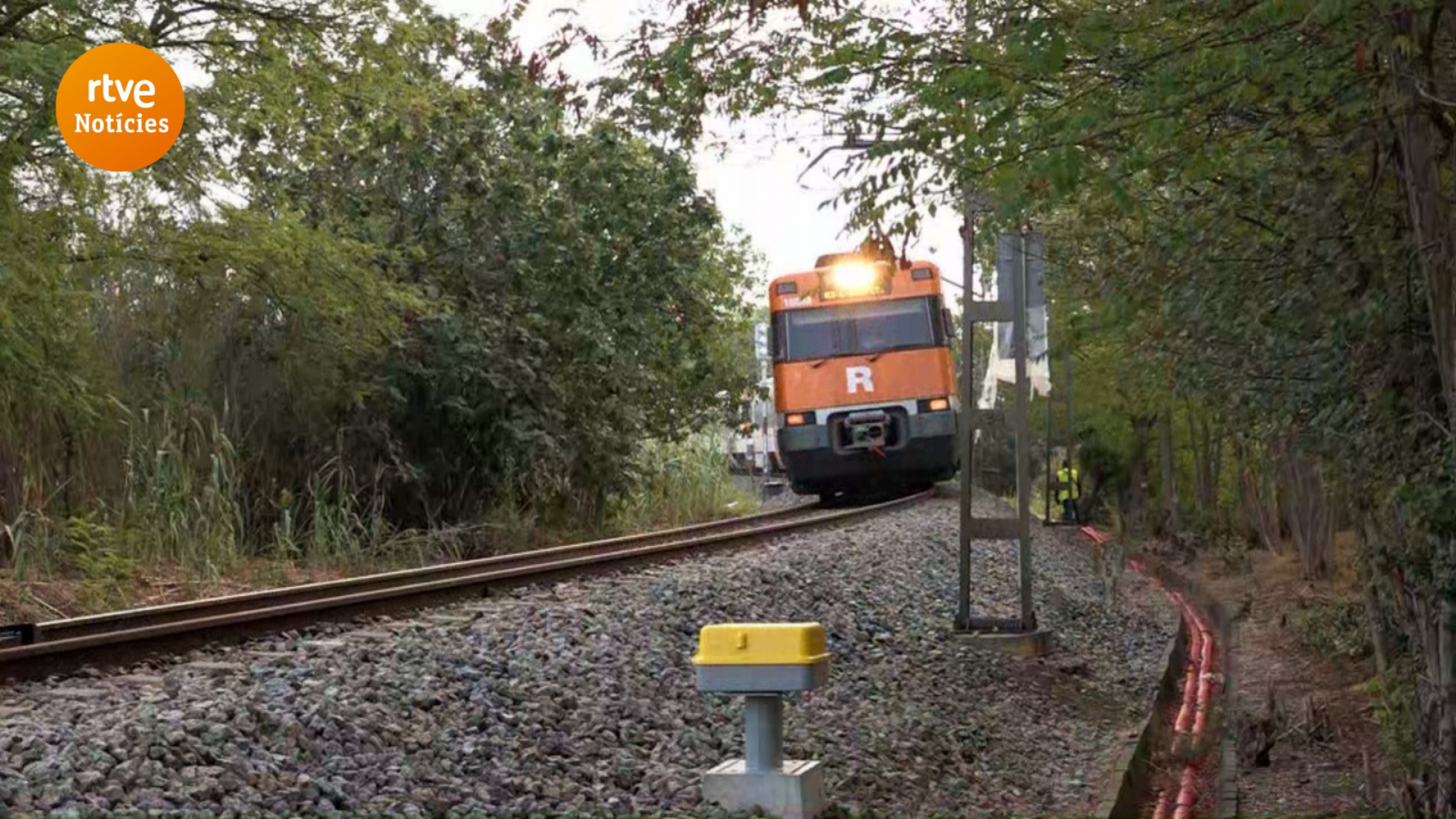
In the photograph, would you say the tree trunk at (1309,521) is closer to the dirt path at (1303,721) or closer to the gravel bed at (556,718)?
the dirt path at (1303,721)

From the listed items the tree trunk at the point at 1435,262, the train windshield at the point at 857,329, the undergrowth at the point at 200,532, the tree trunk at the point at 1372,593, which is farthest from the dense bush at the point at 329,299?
the tree trunk at the point at 1372,593

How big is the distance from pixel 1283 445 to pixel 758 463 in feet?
152

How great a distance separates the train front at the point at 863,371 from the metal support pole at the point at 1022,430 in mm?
11380

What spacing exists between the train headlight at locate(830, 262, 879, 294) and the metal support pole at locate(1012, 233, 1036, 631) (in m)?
10.4

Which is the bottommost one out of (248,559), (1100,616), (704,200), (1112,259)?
(1100,616)

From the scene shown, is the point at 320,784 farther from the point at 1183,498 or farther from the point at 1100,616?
the point at 1183,498

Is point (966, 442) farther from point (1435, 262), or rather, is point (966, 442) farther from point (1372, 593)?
point (1435, 262)

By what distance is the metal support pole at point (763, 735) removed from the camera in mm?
6250

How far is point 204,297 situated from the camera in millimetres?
17094

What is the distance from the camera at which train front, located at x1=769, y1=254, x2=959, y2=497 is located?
25.3 metres

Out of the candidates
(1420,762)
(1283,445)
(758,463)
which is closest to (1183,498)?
(758,463)

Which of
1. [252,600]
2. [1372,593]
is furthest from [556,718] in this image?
[1372,593]

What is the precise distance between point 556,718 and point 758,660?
170 centimetres

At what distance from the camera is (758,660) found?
6.10 metres
